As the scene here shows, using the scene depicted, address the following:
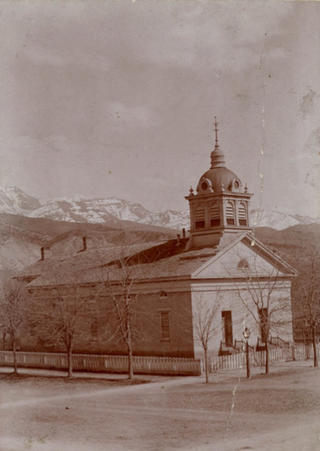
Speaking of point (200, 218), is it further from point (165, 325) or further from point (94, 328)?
point (94, 328)

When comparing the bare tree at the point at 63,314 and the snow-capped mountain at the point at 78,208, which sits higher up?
the snow-capped mountain at the point at 78,208

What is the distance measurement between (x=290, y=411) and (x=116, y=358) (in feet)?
45.7

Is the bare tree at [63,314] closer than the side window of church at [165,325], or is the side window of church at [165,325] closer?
the bare tree at [63,314]

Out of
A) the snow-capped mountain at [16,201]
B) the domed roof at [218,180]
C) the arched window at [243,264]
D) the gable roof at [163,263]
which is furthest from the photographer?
the domed roof at [218,180]

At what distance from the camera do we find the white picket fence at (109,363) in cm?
3036

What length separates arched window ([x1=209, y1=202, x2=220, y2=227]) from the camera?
37.9 meters

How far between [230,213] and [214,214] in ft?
3.18

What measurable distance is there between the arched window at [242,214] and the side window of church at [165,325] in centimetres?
787

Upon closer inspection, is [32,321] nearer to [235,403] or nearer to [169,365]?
[169,365]

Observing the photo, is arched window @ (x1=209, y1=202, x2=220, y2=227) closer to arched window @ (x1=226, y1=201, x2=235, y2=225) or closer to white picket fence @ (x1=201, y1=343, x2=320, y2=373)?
arched window @ (x1=226, y1=201, x2=235, y2=225)

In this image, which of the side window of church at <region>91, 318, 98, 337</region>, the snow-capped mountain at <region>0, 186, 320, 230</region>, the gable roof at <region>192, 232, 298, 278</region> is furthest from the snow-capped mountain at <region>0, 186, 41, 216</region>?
the side window of church at <region>91, 318, 98, 337</region>

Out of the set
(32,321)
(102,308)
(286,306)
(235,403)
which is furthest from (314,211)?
(32,321)

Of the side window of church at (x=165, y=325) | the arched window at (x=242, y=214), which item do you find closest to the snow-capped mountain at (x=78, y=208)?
the arched window at (x=242, y=214)

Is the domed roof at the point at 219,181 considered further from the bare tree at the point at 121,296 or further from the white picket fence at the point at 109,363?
the white picket fence at the point at 109,363
